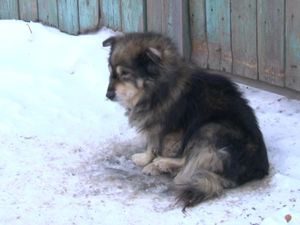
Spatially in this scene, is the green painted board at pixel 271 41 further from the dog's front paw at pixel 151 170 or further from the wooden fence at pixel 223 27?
the dog's front paw at pixel 151 170

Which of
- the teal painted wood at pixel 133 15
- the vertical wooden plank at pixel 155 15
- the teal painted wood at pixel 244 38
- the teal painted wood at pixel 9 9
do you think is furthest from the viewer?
the teal painted wood at pixel 9 9

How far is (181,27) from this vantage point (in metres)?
6.78

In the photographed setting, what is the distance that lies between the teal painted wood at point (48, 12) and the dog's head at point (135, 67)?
10.7ft

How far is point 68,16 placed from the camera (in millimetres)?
8094

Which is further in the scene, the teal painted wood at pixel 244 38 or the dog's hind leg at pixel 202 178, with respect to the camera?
the teal painted wood at pixel 244 38

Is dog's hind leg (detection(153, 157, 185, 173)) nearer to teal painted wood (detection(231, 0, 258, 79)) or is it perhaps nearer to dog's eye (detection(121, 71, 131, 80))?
dog's eye (detection(121, 71, 131, 80))

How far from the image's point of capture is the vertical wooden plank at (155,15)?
7.07 m

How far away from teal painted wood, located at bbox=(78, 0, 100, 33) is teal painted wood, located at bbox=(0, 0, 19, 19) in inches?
42.8

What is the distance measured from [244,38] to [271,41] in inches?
12.4

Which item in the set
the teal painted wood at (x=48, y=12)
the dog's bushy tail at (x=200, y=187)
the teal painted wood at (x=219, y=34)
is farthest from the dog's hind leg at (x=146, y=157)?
the teal painted wood at (x=48, y=12)

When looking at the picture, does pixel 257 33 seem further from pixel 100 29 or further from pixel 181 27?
pixel 100 29

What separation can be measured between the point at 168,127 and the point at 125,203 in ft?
2.36

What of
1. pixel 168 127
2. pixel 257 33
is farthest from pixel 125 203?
pixel 257 33

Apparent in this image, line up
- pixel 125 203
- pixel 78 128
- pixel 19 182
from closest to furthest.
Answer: pixel 125 203 → pixel 19 182 → pixel 78 128
